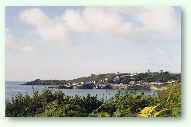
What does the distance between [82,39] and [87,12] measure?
48 centimetres

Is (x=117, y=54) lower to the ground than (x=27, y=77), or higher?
higher

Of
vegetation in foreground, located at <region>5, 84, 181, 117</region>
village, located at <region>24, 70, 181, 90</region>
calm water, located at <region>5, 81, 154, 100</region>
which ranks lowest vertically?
vegetation in foreground, located at <region>5, 84, 181, 117</region>

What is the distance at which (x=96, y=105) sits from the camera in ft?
16.5

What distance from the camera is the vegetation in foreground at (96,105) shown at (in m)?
4.76

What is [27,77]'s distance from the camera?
4.87 m

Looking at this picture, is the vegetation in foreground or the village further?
the village

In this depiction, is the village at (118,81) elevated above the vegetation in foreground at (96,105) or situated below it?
above

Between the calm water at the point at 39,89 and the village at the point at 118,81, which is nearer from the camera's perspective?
the calm water at the point at 39,89

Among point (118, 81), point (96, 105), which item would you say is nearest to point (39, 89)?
point (96, 105)

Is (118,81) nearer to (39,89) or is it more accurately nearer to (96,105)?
(96,105)

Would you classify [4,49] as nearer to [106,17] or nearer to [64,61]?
[64,61]

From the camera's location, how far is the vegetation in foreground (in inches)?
187

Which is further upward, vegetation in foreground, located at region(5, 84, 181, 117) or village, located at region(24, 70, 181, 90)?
village, located at region(24, 70, 181, 90)

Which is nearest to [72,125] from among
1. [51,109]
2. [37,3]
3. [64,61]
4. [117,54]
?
[51,109]
